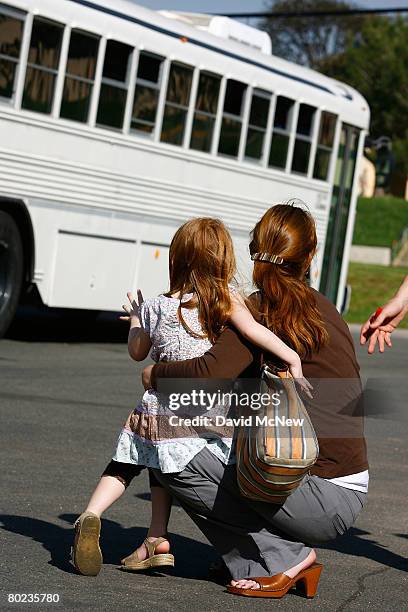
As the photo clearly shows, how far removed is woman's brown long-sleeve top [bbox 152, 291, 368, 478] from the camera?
17.6 feet

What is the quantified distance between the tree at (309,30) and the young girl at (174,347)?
6822 cm

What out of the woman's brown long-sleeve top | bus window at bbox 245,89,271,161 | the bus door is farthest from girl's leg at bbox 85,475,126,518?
the bus door

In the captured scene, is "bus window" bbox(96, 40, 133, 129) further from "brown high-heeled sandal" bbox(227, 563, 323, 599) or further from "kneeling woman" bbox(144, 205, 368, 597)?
"brown high-heeled sandal" bbox(227, 563, 323, 599)

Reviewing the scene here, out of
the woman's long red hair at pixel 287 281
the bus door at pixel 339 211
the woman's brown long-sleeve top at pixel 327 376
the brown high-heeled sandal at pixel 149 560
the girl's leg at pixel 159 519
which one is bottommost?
the brown high-heeled sandal at pixel 149 560

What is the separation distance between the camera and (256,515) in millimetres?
5430

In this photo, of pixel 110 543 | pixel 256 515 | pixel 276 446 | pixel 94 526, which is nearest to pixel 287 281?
pixel 276 446

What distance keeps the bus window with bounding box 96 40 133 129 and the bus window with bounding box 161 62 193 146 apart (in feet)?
2.61

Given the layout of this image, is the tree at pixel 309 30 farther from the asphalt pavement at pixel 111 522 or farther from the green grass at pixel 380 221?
the asphalt pavement at pixel 111 522

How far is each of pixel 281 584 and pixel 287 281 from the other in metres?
1.12

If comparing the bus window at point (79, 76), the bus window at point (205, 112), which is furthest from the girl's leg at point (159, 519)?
the bus window at point (205, 112)

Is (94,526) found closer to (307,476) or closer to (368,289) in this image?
(307,476)

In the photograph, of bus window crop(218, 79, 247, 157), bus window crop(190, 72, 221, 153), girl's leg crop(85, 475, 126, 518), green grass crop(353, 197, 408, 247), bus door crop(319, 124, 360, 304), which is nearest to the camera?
girl's leg crop(85, 475, 126, 518)

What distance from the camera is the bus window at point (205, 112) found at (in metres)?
17.1

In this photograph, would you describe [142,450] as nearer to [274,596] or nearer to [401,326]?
[274,596]
